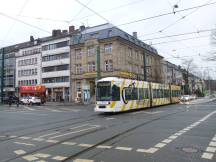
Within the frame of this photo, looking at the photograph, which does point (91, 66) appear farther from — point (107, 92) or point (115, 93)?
point (115, 93)

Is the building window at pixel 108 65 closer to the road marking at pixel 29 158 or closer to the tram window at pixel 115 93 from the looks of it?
the tram window at pixel 115 93

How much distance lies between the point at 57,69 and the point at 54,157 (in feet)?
175

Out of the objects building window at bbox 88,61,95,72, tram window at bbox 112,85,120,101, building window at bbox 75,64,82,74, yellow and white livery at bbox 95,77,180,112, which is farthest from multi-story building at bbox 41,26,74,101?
tram window at bbox 112,85,120,101

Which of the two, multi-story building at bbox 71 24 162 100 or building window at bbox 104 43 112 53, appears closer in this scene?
multi-story building at bbox 71 24 162 100

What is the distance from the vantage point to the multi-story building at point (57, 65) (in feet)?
186

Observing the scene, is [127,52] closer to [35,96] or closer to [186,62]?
[35,96]

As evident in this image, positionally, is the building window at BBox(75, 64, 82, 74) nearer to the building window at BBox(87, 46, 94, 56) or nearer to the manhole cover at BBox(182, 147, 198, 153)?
the building window at BBox(87, 46, 94, 56)

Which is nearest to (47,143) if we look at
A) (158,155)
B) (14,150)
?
(14,150)

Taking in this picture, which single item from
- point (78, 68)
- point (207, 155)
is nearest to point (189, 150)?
point (207, 155)

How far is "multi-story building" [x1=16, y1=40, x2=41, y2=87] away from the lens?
64.6 meters

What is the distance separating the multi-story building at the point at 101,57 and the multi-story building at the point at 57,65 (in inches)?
102

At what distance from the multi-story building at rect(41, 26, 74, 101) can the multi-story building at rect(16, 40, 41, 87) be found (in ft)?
8.50

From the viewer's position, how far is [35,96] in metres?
49.3

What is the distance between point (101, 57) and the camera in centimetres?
5022
